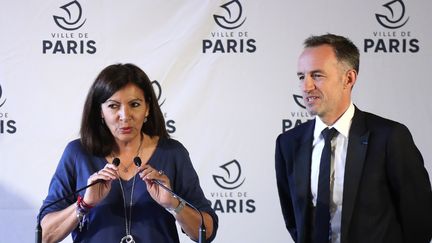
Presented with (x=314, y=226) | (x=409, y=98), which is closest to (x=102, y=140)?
(x=314, y=226)

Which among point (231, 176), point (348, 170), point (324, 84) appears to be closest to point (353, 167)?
point (348, 170)

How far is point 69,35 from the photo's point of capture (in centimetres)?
323

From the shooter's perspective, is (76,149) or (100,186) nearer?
(100,186)

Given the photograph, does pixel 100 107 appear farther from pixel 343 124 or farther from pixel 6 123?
pixel 6 123

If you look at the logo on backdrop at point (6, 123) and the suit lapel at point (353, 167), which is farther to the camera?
the logo on backdrop at point (6, 123)

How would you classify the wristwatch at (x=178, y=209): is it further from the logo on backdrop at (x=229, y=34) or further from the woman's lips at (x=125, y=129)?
the logo on backdrop at (x=229, y=34)

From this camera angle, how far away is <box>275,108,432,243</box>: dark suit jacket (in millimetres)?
1841

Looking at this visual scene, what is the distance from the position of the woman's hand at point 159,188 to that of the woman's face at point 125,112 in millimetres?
159

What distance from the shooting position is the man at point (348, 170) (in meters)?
1.85

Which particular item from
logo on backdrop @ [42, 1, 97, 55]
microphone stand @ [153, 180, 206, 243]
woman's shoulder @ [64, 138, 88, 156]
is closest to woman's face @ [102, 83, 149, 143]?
woman's shoulder @ [64, 138, 88, 156]

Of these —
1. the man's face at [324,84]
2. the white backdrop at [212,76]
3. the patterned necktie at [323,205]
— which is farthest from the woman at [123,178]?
the white backdrop at [212,76]

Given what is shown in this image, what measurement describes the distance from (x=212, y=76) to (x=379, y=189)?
4.84 feet

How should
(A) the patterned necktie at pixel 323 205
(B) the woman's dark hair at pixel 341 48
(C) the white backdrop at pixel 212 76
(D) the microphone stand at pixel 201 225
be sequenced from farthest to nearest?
1. (C) the white backdrop at pixel 212 76
2. (B) the woman's dark hair at pixel 341 48
3. (A) the patterned necktie at pixel 323 205
4. (D) the microphone stand at pixel 201 225

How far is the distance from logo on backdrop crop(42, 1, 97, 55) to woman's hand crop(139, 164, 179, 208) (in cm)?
153
